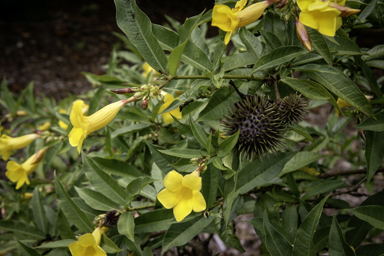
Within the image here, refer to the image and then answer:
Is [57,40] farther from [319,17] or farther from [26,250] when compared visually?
[319,17]

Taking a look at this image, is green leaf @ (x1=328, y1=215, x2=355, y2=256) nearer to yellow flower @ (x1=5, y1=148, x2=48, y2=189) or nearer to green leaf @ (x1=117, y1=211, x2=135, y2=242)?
green leaf @ (x1=117, y1=211, x2=135, y2=242)

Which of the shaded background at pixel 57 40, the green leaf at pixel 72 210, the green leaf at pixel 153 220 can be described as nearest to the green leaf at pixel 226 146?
the green leaf at pixel 153 220

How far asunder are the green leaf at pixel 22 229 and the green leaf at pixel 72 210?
0.47 m

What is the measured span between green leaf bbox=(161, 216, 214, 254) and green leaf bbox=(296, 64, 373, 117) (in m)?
0.65

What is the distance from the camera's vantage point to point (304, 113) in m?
0.99

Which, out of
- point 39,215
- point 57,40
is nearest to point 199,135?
point 39,215

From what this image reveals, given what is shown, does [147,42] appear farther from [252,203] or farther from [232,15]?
[252,203]

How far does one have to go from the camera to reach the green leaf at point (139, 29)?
3.02ft

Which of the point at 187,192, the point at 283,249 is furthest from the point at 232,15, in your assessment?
the point at 283,249

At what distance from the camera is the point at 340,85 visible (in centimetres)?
91

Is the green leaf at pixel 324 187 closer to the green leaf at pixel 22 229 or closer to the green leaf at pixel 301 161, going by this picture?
the green leaf at pixel 301 161

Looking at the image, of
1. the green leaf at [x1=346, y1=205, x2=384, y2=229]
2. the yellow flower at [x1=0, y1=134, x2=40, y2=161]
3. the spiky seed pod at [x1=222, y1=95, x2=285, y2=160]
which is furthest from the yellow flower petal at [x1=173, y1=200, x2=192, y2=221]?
the yellow flower at [x1=0, y1=134, x2=40, y2=161]

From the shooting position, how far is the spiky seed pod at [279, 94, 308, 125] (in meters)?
0.94

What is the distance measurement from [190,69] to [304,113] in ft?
2.79
